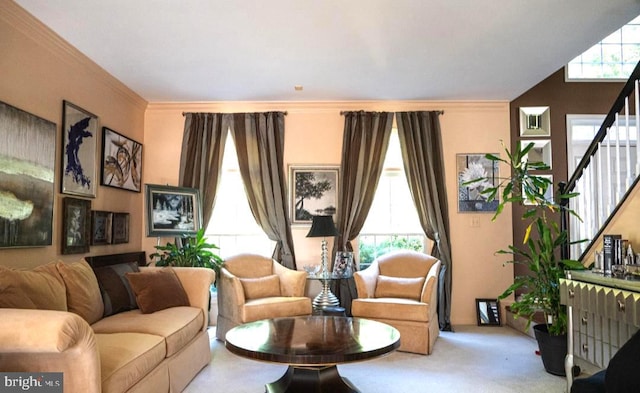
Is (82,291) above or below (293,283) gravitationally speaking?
above

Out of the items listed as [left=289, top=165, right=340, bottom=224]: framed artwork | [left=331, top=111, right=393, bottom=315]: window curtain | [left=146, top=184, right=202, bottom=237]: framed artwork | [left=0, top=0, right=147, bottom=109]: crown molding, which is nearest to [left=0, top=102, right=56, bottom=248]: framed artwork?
[left=0, top=0, right=147, bottom=109]: crown molding

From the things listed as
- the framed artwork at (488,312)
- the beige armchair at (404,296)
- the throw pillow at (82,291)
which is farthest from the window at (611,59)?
the throw pillow at (82,291)

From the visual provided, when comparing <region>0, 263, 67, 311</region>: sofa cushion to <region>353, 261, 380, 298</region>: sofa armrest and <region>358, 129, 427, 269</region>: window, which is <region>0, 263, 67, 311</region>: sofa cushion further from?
<region>358, 129, 427, 269</region>: window

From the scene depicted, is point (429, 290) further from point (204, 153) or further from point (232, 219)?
point (204, 153)

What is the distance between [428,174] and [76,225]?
379cm

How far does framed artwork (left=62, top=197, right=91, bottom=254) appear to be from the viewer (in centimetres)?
385

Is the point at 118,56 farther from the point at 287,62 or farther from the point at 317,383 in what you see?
the point at 317,383

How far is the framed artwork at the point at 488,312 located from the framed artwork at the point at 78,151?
443 centimetres

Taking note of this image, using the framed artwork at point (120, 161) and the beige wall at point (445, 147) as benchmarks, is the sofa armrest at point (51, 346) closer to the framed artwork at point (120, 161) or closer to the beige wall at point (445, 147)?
the framed artwork at point (120, 161)

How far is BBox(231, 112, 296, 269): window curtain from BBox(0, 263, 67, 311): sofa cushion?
2668 millimetres

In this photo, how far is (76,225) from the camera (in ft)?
13.2

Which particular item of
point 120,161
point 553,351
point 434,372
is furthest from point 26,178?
point 553,351

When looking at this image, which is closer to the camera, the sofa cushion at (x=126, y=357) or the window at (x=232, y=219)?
the sofa cushion at (x=126, y=357)

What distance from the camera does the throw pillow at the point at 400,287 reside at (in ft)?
15.1
